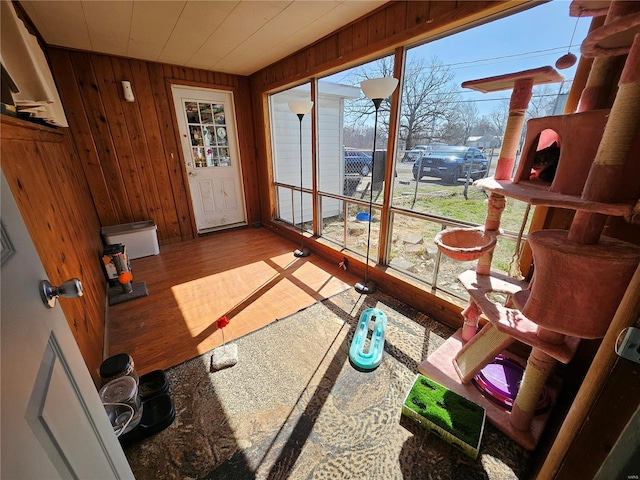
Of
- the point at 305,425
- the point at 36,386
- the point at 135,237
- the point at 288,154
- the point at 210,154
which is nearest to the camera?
the point at 36,386

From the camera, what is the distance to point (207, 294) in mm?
2406

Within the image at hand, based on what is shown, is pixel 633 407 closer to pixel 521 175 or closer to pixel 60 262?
pixel 521 175

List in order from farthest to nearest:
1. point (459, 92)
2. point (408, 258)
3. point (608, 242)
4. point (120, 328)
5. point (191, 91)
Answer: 1. point (191, 91)
2. point (408, 258)
3. point (120, 328)
4. point (459, 92)
5. point (608, 242)

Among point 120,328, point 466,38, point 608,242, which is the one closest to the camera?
point 608,242

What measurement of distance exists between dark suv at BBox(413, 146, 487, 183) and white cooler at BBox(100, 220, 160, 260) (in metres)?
3.09

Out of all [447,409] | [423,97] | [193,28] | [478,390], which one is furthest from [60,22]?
[478,390]

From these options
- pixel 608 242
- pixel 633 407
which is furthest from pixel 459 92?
pixel 633 407

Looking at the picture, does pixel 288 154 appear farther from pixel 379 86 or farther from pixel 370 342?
pixel 370 342

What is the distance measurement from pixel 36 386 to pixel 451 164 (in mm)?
2390

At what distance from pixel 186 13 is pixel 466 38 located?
202 centimetres

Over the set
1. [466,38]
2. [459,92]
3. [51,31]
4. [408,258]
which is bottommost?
[408,258]

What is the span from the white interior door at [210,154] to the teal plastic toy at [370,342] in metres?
2.98

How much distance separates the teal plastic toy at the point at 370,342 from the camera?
159 cm

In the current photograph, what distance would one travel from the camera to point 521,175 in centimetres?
109
